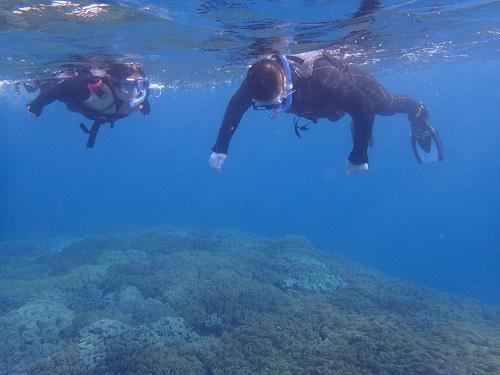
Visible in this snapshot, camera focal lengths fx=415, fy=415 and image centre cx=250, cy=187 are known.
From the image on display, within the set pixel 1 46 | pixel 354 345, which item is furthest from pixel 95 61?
pixel 354 345

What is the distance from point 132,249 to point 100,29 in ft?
38.1

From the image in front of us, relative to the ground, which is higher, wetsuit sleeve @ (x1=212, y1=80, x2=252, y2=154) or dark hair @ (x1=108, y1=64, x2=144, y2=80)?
dark hair @ (x1=108, y1=64, x2=144, y2=80)

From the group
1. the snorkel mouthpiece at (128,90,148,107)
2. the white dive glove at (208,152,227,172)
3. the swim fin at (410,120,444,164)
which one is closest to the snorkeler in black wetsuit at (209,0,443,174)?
the white dive glove at (208,152,227,172)

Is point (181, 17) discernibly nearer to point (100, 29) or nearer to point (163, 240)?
point (100, 29)

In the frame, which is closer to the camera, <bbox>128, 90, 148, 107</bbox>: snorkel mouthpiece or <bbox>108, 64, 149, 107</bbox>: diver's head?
<bbox>108, 64, 149, 107</bbox>: diver's head

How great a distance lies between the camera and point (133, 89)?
8.70 m

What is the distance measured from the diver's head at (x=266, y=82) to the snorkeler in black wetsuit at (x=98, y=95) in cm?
430

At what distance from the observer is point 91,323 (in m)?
11.1

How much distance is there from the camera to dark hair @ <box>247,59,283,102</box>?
5.11 m

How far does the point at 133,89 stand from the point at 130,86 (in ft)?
0.29

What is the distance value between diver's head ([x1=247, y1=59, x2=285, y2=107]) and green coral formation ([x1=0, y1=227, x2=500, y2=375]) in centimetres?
552

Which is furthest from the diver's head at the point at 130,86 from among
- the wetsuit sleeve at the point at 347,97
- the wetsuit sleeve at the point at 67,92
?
the wetsuit sleeve at the point at 347,97

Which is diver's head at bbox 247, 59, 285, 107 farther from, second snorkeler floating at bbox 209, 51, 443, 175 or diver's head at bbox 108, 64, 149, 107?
diver's head at bbox 108, 64, 149, 107

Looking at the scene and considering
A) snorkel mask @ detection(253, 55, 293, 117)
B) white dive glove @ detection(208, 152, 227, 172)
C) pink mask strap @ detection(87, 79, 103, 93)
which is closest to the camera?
snorkel mask @ detection(253, 55, 293, 117)
